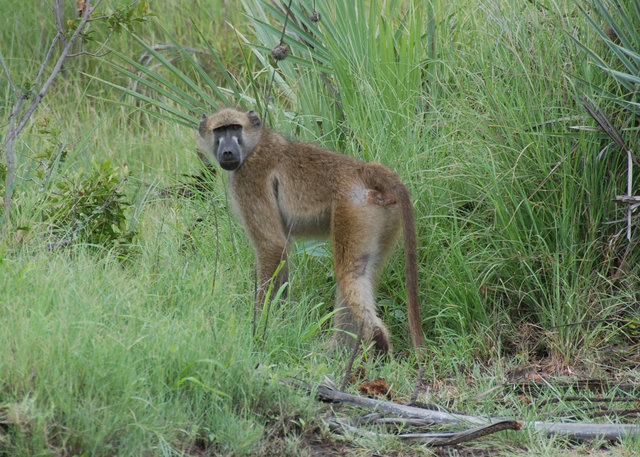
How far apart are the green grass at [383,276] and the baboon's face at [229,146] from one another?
1.20ft

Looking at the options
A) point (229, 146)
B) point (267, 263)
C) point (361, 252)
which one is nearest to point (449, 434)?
point (361, 252)

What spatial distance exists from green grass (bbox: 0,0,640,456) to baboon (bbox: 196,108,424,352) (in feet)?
0.72

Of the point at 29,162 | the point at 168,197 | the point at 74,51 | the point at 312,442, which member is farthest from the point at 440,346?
the point at 74,51

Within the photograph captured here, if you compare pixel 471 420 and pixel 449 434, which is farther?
pixel 471 420

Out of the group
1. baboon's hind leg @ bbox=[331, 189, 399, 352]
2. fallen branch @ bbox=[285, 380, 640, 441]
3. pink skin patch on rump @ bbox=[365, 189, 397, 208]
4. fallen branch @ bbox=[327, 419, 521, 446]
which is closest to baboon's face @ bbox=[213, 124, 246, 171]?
baboon's hind leg @ bbox=[331, 189, 399, 352]

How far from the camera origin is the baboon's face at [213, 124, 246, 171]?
14.9ft

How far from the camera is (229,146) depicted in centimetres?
457

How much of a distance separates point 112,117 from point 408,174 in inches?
141

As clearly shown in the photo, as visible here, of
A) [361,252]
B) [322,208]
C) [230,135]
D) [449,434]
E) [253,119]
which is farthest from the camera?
[253,119]

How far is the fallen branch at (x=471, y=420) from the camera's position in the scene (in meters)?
3.27

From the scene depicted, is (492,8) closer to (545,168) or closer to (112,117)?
(545,168)

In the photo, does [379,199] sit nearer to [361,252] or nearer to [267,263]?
[361,252]

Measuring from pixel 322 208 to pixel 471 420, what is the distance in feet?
5.14

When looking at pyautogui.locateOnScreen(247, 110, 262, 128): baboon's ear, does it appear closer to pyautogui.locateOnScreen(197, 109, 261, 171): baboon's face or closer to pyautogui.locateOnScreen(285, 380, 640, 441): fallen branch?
pyautogui.locateOnScreen(197, 109, 261, 171): baboon's face
